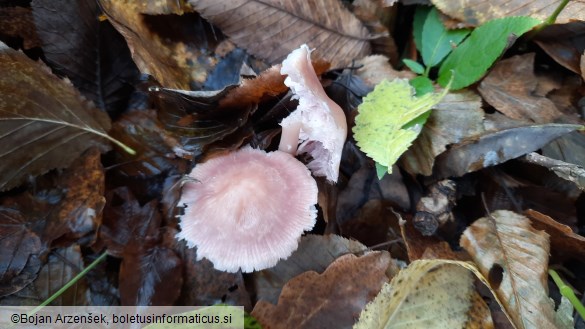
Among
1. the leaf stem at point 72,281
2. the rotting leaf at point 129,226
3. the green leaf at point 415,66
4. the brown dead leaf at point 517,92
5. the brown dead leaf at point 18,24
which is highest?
the brown dead leaf at point 18,24

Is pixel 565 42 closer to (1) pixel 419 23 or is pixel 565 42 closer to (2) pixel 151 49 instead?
(1) pixel 419 23

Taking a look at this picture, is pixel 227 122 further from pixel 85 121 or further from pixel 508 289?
pixel 508 289

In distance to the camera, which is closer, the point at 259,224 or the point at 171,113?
the point at 259,224

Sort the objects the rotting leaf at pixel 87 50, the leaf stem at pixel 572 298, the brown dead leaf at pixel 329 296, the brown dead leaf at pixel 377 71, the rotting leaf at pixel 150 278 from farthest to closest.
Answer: the brown dead leaf at pixel 377 71
the rotting leaf at pixel 87 50
the rotting leaf at pixel 150 278
the brown dead leaf at pixel 329 296
the leaf stem at pixel 572 298

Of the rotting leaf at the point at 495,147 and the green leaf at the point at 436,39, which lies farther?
the green leaf at the point at 436,39

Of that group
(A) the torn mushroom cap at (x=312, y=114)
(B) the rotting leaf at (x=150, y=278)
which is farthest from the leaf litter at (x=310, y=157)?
(A) the torn mushroom cap at (x=312, y=114)

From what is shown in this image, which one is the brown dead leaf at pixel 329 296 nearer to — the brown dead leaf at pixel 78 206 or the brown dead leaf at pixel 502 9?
the brown dead leaf at pixel 78 206

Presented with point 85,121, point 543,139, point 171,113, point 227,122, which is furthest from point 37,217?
point 543,139

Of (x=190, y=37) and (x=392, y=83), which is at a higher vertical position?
(x=190, y=37)

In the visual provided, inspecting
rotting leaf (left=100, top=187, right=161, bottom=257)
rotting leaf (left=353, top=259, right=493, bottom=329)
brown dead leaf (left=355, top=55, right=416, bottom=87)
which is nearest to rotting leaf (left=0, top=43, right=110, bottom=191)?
rotting leaf (left=100, top=187, right=161, bottom=257)
